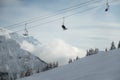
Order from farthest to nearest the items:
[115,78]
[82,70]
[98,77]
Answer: [82,70] < [98,77] < [115,78]

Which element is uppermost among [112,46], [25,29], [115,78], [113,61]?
[112,46]

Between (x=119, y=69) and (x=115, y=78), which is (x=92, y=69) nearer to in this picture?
(x=119, y=69)

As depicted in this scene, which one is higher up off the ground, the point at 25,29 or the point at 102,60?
the point at 25,29

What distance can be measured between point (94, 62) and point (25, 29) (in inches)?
285

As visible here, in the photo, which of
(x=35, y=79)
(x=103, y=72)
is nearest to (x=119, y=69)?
(x=103, y=72)

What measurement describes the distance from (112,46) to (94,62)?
441ft

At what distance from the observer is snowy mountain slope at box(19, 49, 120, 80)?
18800 millimetres

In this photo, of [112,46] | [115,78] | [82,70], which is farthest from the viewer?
[112,46]

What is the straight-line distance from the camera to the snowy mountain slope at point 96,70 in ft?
61.7

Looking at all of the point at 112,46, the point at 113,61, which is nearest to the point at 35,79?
the point at 113,61

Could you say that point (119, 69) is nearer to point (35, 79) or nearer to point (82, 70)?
point (82, 70)

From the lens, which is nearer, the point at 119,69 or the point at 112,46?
the point at 119,69

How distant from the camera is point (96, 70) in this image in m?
20.7

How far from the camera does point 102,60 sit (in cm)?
2283
